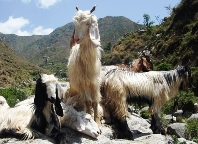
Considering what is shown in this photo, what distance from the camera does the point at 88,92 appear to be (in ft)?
18.4

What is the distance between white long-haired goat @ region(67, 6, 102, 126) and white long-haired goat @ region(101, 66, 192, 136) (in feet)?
1.46

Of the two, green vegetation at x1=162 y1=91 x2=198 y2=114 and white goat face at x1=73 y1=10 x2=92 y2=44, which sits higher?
white goat face at x1=73 y1=10 x2=92 y2=44

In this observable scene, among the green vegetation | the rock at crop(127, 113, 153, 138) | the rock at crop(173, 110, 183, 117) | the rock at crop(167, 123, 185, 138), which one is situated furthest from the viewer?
the green vegetation

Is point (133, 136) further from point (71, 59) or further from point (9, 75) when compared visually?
point (9, 75)

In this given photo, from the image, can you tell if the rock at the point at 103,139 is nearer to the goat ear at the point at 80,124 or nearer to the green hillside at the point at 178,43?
the goat ear at the point at 80,124

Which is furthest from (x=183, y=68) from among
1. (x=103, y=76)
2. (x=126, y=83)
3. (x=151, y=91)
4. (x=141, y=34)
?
(x=141, y=34)

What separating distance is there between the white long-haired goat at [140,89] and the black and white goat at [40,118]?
1.39 metres

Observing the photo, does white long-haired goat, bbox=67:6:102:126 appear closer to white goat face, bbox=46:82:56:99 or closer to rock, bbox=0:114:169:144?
rock, bbox=0:114:169:144

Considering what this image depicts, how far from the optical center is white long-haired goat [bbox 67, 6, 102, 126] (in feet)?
16.9

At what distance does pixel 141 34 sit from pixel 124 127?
81.8 m

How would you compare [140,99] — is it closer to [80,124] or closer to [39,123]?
[80,124]

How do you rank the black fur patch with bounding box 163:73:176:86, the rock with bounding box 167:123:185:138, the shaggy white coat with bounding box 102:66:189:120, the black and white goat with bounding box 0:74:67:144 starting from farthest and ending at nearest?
the rock with bounding box 167:123:185:138 < the black fur patch with bounding box 163:73:176:86 < the shaggy white coat with bounding box 102:66:189:120 < the black and white goat with bounding box 0:74:67:144

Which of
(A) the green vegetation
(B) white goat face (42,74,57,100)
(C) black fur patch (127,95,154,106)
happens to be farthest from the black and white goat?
(A) the green vegetation

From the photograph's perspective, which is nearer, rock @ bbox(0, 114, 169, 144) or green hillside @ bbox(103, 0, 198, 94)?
rock @ bbox(0, 114, 169, 144)
